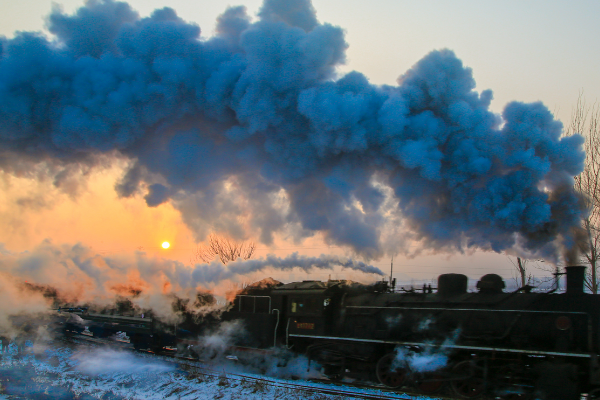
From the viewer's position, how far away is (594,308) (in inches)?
372

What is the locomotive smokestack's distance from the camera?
388 inches

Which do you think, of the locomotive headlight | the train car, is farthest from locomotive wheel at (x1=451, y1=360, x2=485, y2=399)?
the locomotive headlight

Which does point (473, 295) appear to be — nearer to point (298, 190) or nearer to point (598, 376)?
point (598, 376)

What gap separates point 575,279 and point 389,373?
5241 mm

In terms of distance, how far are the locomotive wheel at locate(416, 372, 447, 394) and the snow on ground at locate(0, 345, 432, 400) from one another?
2.57 ft

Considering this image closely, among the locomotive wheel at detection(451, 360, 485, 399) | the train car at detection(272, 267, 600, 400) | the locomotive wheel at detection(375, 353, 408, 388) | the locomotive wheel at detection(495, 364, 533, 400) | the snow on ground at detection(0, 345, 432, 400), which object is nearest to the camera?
the train car at detection(272, 267, 600, 400)

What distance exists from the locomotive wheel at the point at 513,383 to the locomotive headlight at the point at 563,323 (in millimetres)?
1294

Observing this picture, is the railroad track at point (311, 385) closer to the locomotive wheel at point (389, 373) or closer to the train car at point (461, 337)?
the locomotive wheel at point (389, 373)

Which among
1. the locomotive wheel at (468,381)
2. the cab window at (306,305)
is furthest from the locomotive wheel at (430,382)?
the cab window at (306,305)

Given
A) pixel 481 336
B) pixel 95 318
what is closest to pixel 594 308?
pixel 481 336

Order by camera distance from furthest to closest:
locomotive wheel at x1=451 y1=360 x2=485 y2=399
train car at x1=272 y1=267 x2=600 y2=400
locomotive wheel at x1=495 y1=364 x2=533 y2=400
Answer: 1. locomotive wheel at x1=451 y1=360 x2=485 y2=399
2. locomotive wheel at x1=495 y1=364 x2=533 y2=400
3. train car at x1=272 y1=267 x2=600 y2=400

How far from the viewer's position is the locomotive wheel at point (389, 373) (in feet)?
38.0

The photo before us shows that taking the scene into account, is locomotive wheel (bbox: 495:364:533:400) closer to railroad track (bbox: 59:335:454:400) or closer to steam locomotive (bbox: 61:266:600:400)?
steam locomotive (bbox: 61:266:600:400)

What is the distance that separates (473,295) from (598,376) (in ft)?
10.0
